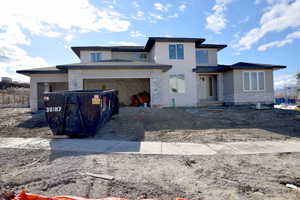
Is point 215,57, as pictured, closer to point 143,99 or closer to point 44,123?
point 143,99

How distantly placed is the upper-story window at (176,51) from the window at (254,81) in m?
6.78

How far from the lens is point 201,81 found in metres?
18.0

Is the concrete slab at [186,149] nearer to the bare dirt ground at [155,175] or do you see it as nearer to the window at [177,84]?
the bare dirt ground at [155,175]

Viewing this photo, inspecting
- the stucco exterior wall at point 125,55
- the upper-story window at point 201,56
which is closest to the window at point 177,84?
the upper-story window at point 201,56

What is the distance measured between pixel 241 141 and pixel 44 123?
981 centimetres

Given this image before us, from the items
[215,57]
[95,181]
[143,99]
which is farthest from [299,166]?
[215,57]

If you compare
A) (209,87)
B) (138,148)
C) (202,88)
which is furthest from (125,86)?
(138,148)

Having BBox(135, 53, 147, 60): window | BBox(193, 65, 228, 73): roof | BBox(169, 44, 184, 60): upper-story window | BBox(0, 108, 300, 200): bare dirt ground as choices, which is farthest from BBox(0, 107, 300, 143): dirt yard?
BBox(135, 53, 147, 60): window

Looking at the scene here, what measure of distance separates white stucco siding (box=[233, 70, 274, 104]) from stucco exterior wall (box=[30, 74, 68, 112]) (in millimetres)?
16595

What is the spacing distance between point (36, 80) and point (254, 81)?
68.8 ft

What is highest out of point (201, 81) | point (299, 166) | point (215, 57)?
point (215, 57)

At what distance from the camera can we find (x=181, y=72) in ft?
50.8

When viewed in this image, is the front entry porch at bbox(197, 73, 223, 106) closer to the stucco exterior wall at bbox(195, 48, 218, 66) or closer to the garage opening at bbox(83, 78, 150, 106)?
the stucco exterior wall at bbox(195, 48, 218, 66)

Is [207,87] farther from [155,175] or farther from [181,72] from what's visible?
[155,175]
